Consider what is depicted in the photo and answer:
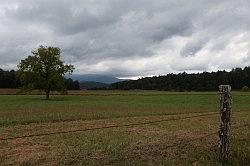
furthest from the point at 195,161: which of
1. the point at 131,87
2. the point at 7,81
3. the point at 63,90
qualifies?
the point at 131,87

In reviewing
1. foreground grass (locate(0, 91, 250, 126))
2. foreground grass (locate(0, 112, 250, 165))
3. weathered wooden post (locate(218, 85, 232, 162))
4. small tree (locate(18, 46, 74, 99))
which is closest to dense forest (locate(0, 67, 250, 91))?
small tree (locate(18, 46, 74, 99))

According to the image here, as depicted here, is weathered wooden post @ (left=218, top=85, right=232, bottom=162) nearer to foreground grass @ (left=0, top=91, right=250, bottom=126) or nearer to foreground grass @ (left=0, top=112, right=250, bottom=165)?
foreground grass @ (left=0, top=112, right=250, bottom=165)

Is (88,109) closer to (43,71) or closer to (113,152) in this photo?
(113,152)

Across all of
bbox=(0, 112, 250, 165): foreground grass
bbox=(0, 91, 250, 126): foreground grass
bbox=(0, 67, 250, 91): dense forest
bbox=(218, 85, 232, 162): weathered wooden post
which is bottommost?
bbox=(0, 91, 250, 126): foreground grass

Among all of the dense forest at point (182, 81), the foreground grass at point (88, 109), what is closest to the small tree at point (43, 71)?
the foreground grass at point (88, 109)

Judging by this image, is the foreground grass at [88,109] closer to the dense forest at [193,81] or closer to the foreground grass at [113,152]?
the foreground grass at [113,152]

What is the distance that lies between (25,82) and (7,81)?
54.8m

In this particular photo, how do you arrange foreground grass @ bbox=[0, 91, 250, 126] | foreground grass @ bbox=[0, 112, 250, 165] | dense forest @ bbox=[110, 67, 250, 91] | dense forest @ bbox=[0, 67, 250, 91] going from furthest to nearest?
1. dense forest @ bbox=[110, 67, 250, 91]
2. dense forest @ bbox=[0, 67, 250, 91]
3. foreground grass @ bbox=[0, 91, 250, 126]
4. foreground grass @ bbox=[0, 112, 250, 165]

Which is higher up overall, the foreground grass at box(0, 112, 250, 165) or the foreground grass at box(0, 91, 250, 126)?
the foreground grass at box(0, 112, 250, 165)

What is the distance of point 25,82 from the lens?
2913 inches

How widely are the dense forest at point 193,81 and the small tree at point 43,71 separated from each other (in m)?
66.8

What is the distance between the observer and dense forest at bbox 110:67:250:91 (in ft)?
443

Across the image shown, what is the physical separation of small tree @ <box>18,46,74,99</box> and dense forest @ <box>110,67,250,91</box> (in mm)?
66832

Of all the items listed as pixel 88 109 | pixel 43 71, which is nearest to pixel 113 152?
pixel 88 109
